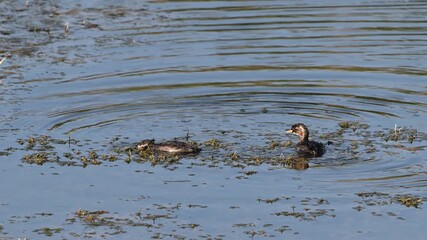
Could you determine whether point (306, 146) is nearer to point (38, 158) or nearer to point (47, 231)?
point (38, 158)

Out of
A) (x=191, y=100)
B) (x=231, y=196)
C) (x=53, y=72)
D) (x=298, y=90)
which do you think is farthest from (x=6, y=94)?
(x=231, y=196)

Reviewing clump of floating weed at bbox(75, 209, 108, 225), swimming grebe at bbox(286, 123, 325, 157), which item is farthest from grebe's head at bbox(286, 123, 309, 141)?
clump of floating weed at bbox(75, 209, 108, 225)

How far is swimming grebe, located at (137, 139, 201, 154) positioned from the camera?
1506cm

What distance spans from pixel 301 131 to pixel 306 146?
0.47 metres

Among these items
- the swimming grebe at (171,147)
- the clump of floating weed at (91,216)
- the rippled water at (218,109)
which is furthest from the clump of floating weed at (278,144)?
the clump of floating weed at (91,216)

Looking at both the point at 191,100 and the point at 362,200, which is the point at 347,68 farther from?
the point at 362,200

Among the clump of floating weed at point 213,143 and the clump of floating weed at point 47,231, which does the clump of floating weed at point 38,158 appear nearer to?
the clump of floating weed at point 213,143

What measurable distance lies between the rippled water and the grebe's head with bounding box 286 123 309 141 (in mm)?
268

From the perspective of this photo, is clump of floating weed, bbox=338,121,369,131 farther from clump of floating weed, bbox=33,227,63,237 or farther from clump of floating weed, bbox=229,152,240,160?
clump of floating weed, bbox=33,227,63,237

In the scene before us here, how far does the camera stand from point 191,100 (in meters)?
18.3

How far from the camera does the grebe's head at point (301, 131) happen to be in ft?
50.9

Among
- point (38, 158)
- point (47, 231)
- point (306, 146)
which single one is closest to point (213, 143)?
point (306, 146)

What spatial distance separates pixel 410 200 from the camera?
42.9 ft

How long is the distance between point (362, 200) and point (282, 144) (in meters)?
2.79
